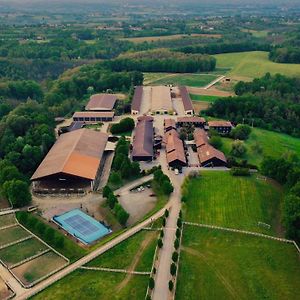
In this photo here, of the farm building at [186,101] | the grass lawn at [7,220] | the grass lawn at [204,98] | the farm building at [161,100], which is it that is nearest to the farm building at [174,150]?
the farm building at [186,101]

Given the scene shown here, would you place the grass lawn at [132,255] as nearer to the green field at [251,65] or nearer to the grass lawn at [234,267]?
the grass lawn at [234,267]

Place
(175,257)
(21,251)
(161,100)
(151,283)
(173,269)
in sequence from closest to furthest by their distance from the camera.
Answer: (151,283)
(173,269)
(175,257)
(21,251)
(161,100)

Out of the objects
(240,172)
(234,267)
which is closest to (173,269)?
(234,267)

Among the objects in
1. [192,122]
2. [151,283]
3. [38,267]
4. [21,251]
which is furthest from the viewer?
[192,122]

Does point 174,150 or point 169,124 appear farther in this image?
point 169,124

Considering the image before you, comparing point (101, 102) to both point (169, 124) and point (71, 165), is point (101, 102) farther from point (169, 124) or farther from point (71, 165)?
point (71, 165)

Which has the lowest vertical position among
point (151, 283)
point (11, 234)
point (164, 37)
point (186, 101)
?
point (164, 37)

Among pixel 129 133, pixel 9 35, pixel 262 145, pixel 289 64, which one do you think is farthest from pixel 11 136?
pixel 9 35

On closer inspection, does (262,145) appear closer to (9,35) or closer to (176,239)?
(176,239)
